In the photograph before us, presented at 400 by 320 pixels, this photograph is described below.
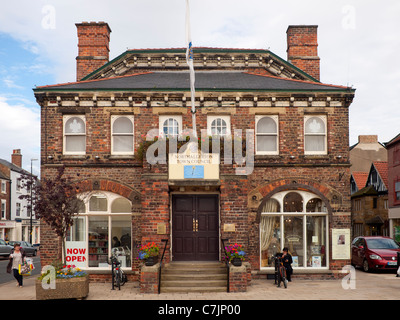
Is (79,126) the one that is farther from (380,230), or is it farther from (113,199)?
(380,230)

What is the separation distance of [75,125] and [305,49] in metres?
12.2

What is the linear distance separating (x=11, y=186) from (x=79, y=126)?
39.9m

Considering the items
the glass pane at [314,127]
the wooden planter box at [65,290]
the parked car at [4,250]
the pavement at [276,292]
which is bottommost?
the parked car at [4,250]

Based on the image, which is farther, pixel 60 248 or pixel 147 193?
pixel 60 248

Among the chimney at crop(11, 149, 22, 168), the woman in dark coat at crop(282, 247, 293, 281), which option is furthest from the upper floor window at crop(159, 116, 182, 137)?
the chimney at crop(11, 149, 22, 168)

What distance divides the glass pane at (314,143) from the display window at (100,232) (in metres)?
7.27

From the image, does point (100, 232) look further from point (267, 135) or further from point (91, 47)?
point (91, 47)

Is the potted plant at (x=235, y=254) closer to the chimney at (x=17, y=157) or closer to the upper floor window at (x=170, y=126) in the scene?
the upper floor window at (x=170, y=126)

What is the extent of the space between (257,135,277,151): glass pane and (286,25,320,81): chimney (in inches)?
264

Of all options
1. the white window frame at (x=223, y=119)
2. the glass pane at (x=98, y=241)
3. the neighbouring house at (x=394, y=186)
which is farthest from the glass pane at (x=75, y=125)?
the neighbouring house at (x=394, y=186)

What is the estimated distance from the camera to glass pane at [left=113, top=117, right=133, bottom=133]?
17.9 meters

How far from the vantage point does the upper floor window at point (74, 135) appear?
1784cm

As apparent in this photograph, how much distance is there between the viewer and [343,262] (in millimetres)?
17453
